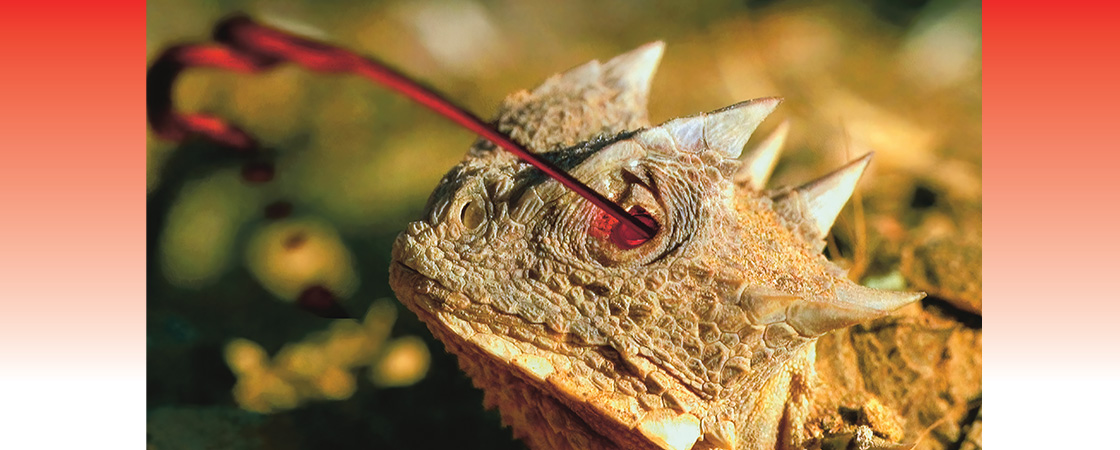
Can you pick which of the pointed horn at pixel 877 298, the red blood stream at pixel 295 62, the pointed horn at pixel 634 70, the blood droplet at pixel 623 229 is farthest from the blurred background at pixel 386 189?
the blood droplet at pixel 623 229

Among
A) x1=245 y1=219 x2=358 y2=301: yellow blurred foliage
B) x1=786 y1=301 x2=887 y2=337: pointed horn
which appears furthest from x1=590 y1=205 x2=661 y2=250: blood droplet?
x1=245 y1=219 x2=358 y2=301: yellow blurred foliage

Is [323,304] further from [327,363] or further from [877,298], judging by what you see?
[877,298]

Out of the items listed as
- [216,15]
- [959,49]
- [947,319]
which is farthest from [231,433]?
[959,49]

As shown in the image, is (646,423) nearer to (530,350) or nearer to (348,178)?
(530,350)

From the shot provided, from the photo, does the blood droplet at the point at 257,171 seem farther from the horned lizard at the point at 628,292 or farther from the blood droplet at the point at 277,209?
the horned lizard at the point at 628,292

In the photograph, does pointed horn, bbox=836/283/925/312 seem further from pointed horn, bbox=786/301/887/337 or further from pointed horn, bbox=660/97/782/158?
pointed horn, bbox=660/97/782/158

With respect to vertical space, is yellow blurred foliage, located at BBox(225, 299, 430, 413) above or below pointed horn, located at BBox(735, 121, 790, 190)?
below
